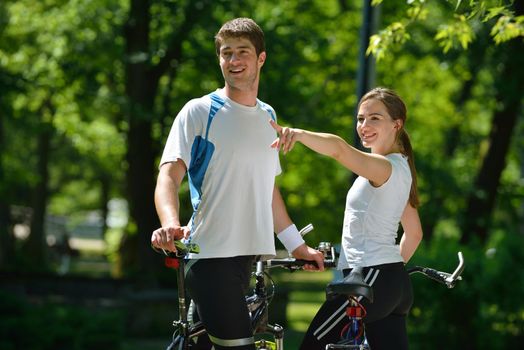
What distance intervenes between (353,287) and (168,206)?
85 centimetres

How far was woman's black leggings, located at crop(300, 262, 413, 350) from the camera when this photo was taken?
4.66m

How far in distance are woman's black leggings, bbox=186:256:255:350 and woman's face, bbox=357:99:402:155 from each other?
930mm

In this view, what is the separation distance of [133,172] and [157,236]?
1481cm

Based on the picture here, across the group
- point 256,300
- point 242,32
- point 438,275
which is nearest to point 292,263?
point 256,300

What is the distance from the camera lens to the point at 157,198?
14.0 ft

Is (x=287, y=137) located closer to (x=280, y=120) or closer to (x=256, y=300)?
(x=256, y=300)

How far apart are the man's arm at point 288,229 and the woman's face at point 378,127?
507 millimetres

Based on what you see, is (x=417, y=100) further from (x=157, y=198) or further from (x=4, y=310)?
(x=157, y=198)

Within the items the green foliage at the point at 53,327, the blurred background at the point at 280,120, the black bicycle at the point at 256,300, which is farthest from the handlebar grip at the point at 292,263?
the green foliage at the point at 53,327

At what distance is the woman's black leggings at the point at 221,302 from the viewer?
4.30m

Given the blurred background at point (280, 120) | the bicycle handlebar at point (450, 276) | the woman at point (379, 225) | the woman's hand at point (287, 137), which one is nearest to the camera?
the woman's hand at point (287, 137)

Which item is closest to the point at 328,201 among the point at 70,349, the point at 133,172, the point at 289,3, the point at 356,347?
the point at 289,3

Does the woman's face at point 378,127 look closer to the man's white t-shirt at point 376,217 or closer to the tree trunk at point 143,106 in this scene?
the man's white t-shirt at point 376,217

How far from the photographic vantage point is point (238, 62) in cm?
450
